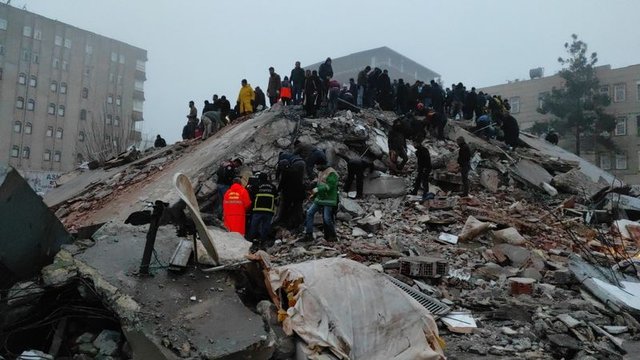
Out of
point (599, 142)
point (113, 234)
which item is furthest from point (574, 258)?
point (599, 142)

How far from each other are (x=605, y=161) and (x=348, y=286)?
37131 mm

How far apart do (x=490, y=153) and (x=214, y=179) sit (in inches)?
317

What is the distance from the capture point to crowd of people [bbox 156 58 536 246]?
8.23 metres

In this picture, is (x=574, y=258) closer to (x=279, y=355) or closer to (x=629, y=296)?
(x=629, y=296)

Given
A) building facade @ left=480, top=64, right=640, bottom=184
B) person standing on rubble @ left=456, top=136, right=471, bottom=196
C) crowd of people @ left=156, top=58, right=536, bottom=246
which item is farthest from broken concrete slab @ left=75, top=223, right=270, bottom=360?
building facade @ left=480, top=64, right=640, bottom=184

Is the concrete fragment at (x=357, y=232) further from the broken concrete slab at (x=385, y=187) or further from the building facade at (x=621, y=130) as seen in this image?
the building facade at (x=621, y=130)

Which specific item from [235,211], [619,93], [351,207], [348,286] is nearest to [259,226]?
[235,211]

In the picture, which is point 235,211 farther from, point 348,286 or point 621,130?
point 621,130

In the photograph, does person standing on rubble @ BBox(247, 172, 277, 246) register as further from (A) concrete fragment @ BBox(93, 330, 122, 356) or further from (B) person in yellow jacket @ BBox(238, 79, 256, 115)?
(B) person in yellow jacket @ BBox(238, 79, 256, 115)

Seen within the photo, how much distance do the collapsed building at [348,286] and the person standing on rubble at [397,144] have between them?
3.34 ft

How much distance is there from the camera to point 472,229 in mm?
8531

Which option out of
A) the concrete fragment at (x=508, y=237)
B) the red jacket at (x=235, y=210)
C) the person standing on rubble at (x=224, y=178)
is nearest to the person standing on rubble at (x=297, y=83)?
the person standing on rubble at (x=224, y=178)

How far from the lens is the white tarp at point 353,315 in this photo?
3902 mm

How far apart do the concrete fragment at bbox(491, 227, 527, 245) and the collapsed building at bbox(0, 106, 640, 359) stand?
35 millimetres
